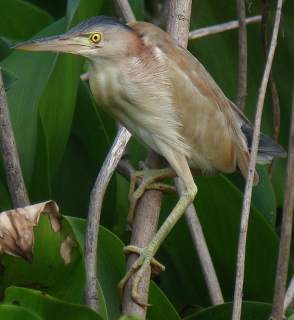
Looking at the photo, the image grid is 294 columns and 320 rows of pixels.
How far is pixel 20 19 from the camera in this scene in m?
2.14

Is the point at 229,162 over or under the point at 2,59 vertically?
under

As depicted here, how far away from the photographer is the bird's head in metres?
1.58

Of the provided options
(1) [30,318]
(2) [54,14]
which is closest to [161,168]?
(1) [30,318]

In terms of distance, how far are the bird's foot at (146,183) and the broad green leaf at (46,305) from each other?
423 millimetres

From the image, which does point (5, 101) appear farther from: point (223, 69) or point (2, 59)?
point (223, 69)

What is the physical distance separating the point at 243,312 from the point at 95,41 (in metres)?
0.57

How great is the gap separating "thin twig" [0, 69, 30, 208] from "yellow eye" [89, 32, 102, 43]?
0.23 meters

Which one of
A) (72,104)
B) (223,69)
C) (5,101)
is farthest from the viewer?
(223,69)

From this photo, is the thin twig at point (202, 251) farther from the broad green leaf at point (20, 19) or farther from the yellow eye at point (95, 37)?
the broad green leaf at point (20, 19)

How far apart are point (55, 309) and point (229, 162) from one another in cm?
60

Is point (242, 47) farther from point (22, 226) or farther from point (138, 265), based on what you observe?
point (22, 226)

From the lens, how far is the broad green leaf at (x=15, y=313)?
1.27 metres

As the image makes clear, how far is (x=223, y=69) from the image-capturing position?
2.44 m

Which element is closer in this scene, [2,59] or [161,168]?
[161,168]
